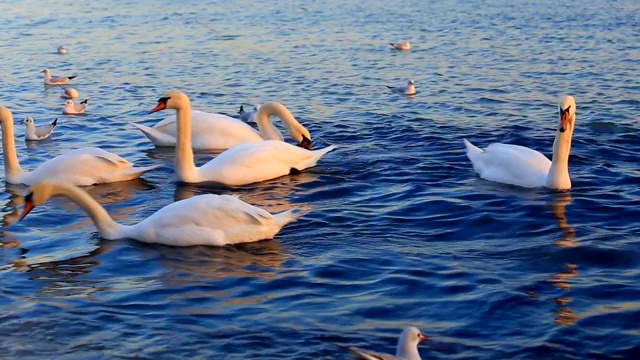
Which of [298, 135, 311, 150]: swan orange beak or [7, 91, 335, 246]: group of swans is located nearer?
[7, 91, 335, 246]: group of swans

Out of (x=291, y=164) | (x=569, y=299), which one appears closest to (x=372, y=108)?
(x=291, y=164)

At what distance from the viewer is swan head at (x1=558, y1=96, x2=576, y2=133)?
10.7 m

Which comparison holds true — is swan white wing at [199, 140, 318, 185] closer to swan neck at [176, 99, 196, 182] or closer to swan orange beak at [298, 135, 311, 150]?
swan neck at [176, 99, 196, 182]

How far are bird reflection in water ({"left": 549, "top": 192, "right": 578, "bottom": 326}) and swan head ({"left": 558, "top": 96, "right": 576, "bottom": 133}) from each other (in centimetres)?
66

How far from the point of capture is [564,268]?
843 centimetres

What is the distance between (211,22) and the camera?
28.7 metres

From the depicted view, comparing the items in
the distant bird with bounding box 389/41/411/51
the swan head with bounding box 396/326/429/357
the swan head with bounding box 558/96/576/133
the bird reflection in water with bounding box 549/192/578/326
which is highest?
the swan head with bounding box 558/96/576/133

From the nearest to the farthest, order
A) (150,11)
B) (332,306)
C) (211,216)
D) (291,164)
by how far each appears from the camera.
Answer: (332,306), (211,216), (291,164), (150,11)

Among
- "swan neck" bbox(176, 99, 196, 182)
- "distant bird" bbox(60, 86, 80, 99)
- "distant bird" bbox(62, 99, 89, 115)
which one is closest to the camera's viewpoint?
"swan neck" bbox(176, 99, 196, 182)

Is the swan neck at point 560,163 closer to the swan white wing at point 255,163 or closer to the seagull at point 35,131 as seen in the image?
the swan white wing at point 255,163

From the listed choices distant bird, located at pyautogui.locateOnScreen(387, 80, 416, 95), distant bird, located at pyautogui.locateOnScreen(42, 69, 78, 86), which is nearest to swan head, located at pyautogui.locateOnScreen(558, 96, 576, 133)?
distant bird, located at pyautogui.locateOnScreen(387, 80, 416, 95)

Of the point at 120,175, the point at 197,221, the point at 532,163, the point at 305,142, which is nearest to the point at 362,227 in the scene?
the point at 197,221

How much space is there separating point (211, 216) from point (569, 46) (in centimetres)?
1479

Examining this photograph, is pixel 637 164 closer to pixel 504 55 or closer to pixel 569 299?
pixel 569 299
